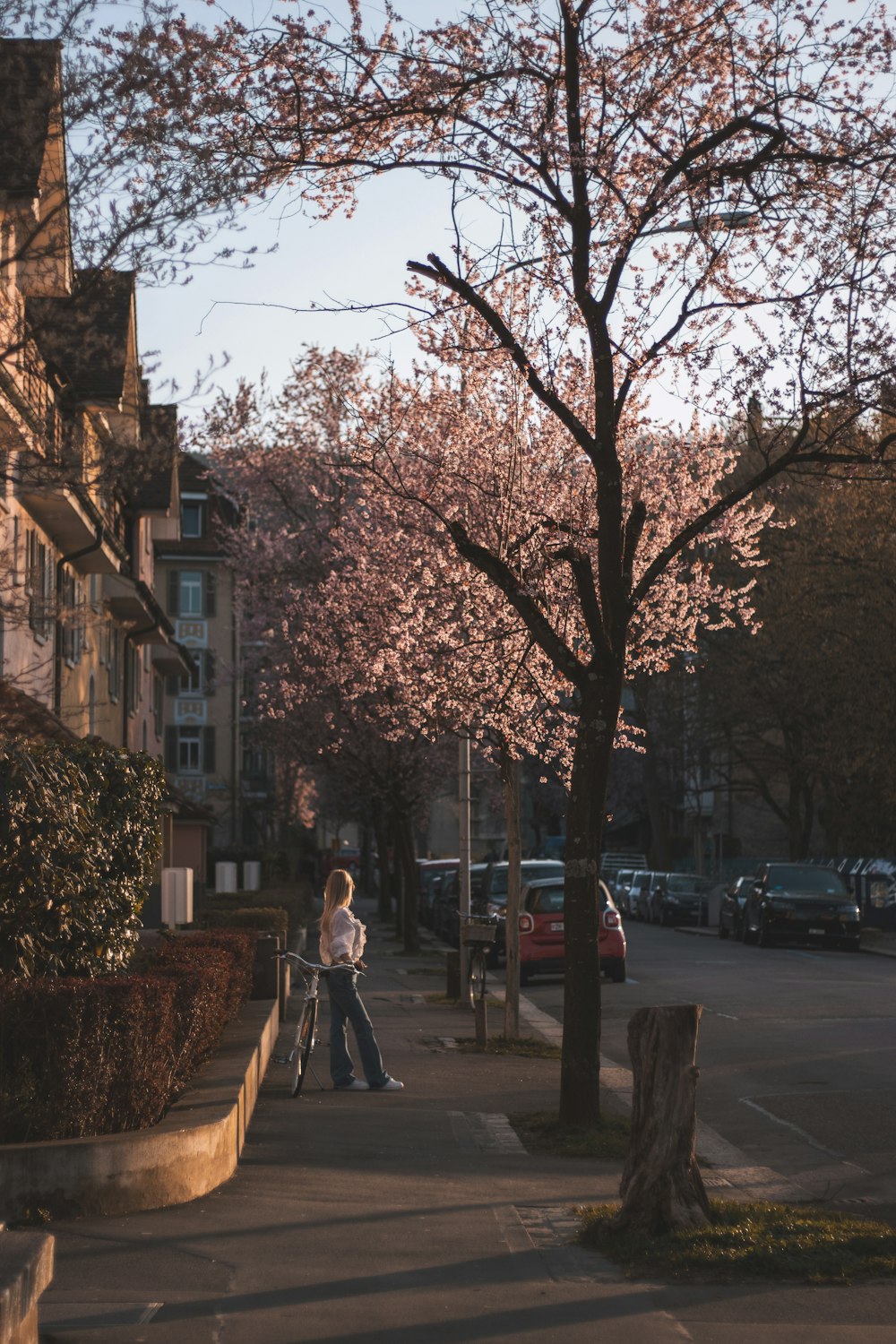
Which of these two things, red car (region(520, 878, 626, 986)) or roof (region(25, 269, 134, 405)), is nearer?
roof (region(25, 269, 134, 405))

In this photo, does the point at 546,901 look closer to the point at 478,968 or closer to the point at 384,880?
the point at 478,968

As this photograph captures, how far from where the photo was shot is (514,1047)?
16.6m

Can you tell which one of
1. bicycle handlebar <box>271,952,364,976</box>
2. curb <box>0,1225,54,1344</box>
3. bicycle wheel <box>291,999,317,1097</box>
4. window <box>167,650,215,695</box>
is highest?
window <box>167,650,215,695</box>

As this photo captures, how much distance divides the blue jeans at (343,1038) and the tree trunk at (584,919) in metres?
2.35

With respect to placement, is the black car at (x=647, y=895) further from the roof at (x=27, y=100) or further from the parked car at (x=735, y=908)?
the roof at (x=27, y=100)

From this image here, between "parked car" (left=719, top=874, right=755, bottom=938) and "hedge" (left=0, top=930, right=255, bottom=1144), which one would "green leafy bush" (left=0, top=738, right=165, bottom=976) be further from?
"parked car" (left=719, top=874, right=755, bottom=938)

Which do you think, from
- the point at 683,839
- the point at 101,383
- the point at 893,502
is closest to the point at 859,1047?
the point at 101,383

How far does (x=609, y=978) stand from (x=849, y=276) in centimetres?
1614

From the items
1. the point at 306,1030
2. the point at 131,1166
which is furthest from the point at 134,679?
the point at 131,1166

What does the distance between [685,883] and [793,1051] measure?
36242mm

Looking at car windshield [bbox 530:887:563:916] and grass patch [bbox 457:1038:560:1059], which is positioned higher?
car windshield [bbox 530:887:563:916]

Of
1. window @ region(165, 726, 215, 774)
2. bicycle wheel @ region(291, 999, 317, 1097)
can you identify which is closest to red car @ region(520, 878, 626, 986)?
bicycle wheel @ region(291, 999, 317, 1097)

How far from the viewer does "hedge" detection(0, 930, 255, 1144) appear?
26.7ft

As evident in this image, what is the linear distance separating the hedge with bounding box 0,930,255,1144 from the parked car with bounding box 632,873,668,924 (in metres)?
44.9
